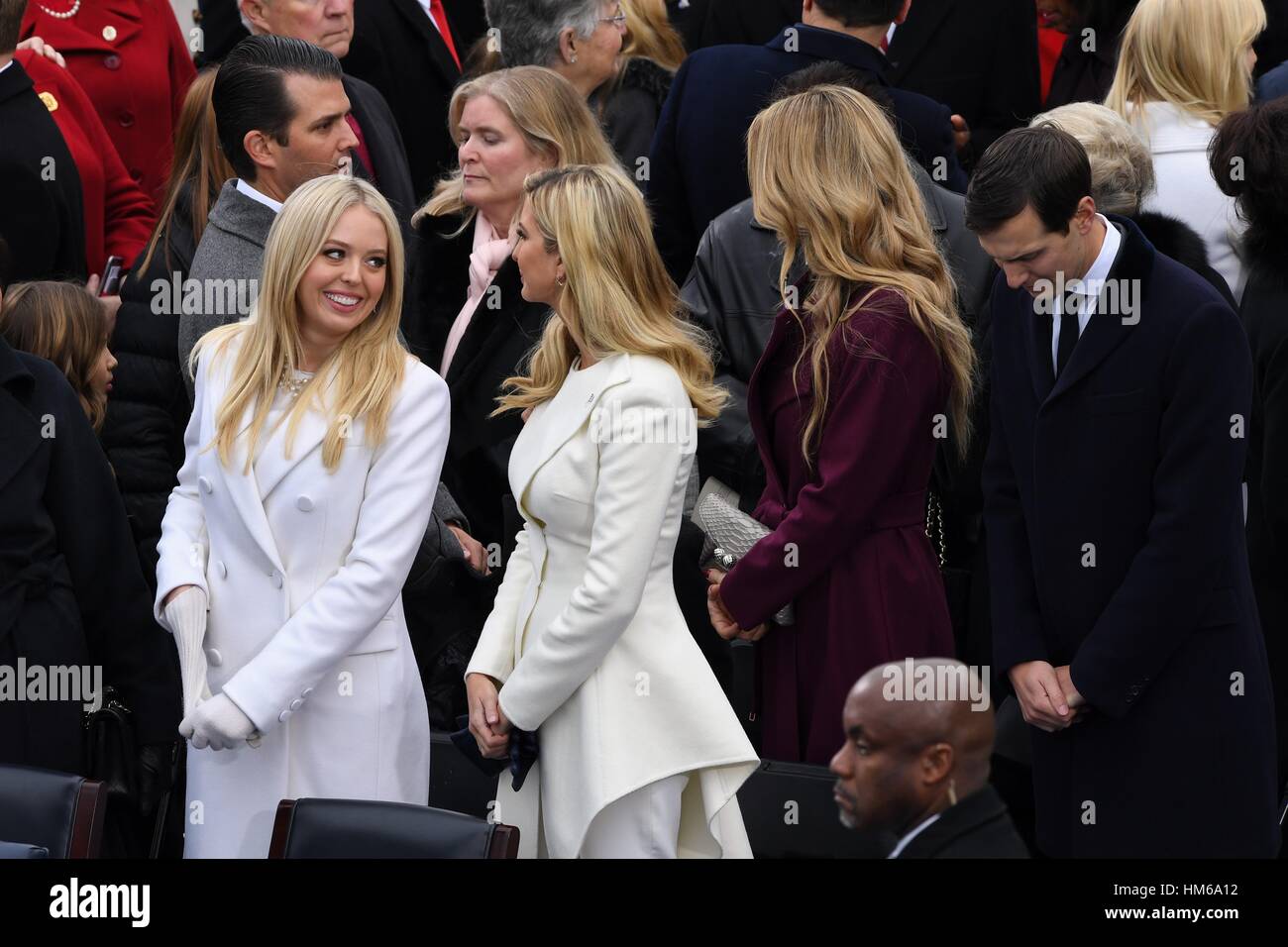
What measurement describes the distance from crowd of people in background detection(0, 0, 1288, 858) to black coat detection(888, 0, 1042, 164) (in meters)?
1.35

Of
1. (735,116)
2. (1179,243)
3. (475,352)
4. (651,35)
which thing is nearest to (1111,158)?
(1179,243)

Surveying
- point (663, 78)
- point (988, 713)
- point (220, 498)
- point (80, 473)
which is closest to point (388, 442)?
point (220, 498)

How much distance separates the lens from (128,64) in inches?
244

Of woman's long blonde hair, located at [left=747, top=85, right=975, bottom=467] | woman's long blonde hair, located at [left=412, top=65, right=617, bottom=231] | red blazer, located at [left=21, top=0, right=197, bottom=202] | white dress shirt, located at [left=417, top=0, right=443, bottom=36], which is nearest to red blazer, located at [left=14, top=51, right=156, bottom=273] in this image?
red blazer, located at [left=21, top=0, right=197, bottom=202]

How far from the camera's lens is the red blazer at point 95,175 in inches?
223

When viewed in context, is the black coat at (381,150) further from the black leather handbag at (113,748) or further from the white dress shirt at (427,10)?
the black leather handbag at (113,748)

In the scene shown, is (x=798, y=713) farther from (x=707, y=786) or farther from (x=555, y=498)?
(x=555, y=498)

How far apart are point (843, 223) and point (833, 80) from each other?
0.93 m

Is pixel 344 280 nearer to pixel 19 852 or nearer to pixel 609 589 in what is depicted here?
pixel 609 589

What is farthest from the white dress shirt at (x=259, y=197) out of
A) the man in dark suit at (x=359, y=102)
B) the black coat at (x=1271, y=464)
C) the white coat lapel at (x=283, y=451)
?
the black coat at (x=1271, y=464)

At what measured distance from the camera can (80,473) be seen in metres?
4.38

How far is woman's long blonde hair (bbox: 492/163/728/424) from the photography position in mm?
3992

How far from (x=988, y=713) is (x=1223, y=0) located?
11.2 ft

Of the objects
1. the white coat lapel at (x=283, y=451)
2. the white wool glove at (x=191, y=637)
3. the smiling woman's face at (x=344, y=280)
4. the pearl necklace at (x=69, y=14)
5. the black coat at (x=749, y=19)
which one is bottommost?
the white wool glove at (x=191, y=637)
